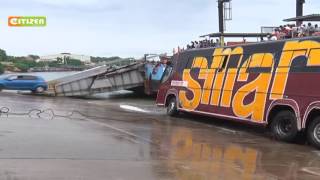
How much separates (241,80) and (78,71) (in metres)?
24.4

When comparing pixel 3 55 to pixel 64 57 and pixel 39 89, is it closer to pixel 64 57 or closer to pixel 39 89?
pixel 39 89

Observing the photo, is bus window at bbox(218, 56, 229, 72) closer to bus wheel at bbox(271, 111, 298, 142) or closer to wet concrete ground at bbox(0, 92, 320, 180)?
wet concrete ground at bbox(0, 92, 320, 180)

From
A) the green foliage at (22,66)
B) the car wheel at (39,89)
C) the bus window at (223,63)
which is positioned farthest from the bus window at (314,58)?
the car wheel at (39,89)

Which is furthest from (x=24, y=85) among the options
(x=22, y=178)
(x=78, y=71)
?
(x=22, y=178)

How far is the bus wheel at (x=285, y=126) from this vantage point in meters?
14.1

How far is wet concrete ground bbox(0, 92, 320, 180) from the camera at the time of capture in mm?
9031

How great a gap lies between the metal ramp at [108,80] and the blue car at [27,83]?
2714 mm

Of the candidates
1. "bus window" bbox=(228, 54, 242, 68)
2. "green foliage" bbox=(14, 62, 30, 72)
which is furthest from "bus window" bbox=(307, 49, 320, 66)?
"green foliage" bbox=(14, 62, 30, 72)

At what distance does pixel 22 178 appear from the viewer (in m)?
8.05

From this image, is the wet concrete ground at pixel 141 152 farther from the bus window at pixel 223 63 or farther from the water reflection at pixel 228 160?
the bus window at pixel 223 63

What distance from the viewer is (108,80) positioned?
36.3 metres

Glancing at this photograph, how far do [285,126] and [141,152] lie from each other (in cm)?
487

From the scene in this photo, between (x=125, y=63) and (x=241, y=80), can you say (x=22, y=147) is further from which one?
(x=125, y=63)

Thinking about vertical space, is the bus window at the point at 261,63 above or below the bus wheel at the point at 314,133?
above
